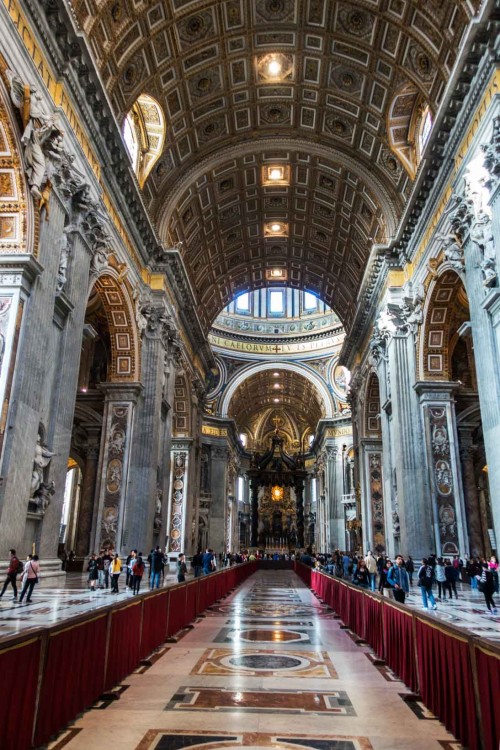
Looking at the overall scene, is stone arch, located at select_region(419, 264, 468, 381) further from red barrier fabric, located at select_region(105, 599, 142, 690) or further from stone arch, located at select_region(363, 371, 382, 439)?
red barrier fabric, located at select_region(105, 599, 142, 690)

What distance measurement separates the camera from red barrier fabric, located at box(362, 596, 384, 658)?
7.07 m

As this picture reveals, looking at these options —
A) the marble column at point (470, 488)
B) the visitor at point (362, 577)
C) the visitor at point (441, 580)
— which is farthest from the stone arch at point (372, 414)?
the visitor at point (441, 580)

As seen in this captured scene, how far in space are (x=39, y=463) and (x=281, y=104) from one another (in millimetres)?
14668

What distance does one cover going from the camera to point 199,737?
12.9ft

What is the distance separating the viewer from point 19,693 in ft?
11.0

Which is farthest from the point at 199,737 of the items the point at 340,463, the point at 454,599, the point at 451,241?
the point at 340,463

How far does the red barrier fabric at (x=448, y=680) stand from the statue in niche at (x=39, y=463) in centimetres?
718

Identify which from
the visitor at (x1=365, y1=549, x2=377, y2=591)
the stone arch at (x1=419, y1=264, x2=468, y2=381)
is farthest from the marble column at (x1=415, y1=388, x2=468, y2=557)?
the visitor at (x1=365, y1=549, x2=377, y2=591)

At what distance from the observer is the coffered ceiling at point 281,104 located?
14.4 meters

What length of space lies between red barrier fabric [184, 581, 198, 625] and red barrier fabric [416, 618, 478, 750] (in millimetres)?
5184

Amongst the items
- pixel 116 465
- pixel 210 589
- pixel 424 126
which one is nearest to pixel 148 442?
pixel 116 465

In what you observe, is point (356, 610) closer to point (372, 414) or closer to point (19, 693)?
point (19, 693)

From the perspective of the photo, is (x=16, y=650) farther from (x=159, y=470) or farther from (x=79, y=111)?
(x=159, y=470)

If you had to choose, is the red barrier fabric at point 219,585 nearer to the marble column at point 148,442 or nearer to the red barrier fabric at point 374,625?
the marble column at point 148,442
